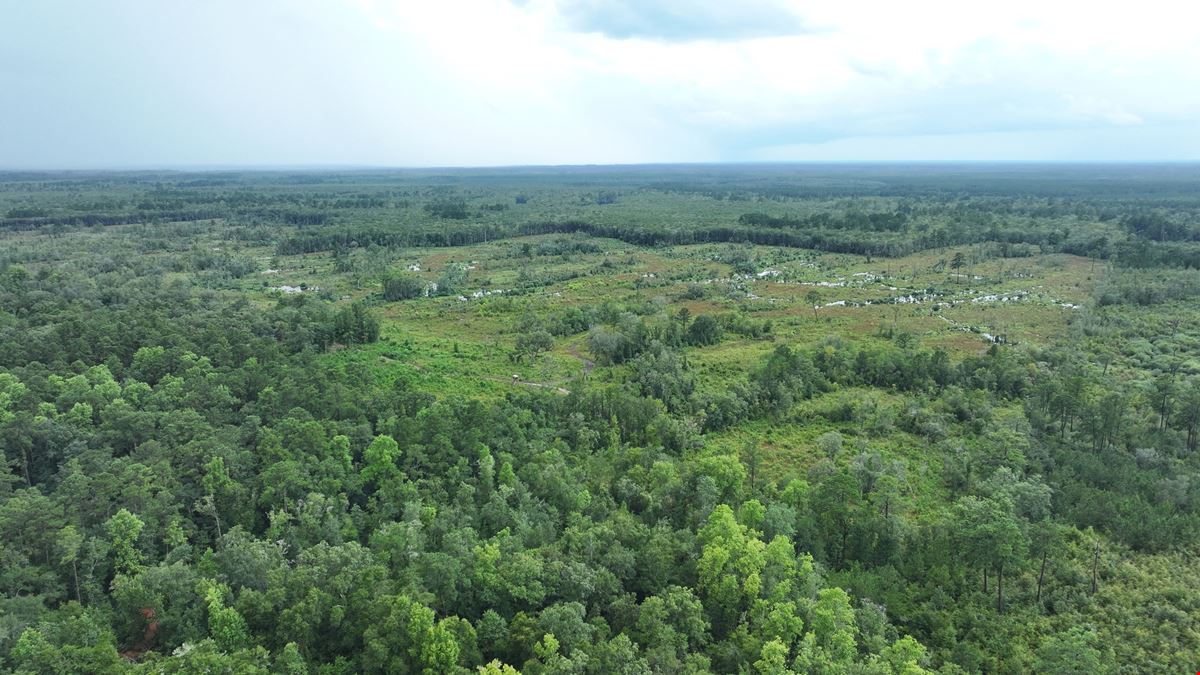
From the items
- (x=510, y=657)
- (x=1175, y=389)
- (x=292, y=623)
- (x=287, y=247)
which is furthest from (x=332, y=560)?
(x=287, y=247)

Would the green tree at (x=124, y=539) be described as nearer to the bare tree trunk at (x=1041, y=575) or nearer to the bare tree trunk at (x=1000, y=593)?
the bare tree trunk at (x=1000, y=593)

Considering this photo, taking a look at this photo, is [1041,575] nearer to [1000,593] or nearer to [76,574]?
[1000,593]

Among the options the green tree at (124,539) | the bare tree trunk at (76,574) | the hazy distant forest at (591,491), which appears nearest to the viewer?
the hazy distant forest at (591,491)

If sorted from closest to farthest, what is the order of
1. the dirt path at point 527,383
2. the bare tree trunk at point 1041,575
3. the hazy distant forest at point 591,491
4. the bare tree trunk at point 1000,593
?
1. the hazy distant forest at point 591,491
2. the bare tree trunk at point 1000,593
3. the bare tree trunk at point 1041,575
4. the dirt path at point 527,383

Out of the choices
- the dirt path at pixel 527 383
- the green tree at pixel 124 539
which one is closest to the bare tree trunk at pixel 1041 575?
the dirt path at pixel 527 383

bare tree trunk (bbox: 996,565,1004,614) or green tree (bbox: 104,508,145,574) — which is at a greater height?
green tree (bbox: 104,508,145,574)

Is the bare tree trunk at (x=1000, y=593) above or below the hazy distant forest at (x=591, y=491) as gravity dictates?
below

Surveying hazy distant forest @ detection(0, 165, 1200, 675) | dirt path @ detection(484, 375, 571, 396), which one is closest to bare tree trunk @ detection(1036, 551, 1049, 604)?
hazy distant forest @ detection(0, 165, 1200, 675)

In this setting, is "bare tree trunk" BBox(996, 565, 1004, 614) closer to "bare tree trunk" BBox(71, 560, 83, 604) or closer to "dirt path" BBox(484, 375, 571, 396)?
"dirt path" BBox(484, 375, 571, 396)

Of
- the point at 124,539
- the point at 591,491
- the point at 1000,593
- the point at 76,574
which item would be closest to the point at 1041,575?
the point at 1000,593
